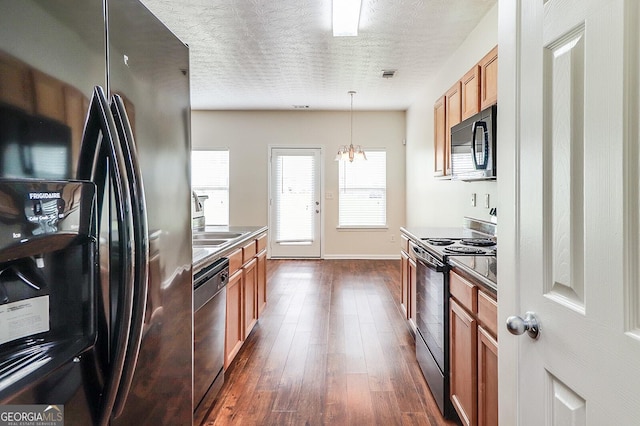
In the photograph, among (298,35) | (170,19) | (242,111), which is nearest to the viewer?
(170,19)

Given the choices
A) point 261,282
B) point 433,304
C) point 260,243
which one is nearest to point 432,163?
point 260,243

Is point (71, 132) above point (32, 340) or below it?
above

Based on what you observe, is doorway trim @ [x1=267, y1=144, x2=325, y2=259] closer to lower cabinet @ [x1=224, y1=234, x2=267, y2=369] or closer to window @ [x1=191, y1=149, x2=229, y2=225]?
window @ [x1=191, y1=149, x2=229, y2=225]

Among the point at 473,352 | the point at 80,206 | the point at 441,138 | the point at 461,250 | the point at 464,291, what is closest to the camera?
the point at 80,206

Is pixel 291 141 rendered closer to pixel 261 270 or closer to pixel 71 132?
pixel 261 270

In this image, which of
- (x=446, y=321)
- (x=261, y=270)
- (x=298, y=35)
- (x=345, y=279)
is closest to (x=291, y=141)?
(x=345, y=279)

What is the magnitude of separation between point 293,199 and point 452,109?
3.96 m

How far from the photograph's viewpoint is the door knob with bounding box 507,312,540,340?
903 millimetres

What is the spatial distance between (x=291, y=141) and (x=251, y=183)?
1057 millimetres

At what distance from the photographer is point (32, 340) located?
722 millimetres

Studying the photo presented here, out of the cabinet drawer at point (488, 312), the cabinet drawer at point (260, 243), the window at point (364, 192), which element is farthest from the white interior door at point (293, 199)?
the cabinet drawer at point (488, 312)

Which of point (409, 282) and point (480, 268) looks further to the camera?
point (409, 282)

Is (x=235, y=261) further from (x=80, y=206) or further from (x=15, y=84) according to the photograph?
(x=15, y=84)

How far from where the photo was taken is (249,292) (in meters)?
2.88
